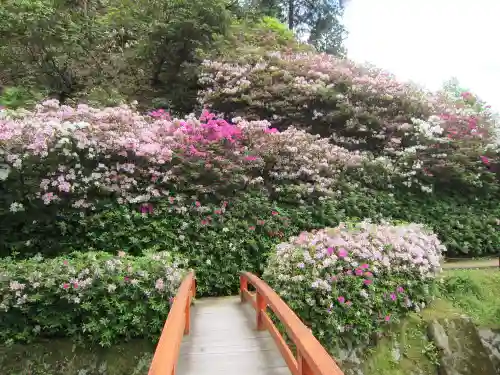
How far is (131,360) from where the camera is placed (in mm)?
4465

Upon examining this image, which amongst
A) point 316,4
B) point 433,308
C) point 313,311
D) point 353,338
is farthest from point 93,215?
point 316,4

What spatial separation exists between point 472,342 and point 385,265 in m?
1.44

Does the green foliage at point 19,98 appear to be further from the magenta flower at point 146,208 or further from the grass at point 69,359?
the grass at point 69,359

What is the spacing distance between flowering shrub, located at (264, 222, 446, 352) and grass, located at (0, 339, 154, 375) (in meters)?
1.81

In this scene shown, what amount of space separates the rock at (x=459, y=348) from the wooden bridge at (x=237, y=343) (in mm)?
2002

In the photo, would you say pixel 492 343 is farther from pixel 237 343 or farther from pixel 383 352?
pixel 237 343

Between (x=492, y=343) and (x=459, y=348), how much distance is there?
2.08 ft

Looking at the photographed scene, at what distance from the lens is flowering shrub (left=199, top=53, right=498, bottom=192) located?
8898mm

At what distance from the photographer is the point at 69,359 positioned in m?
4.34

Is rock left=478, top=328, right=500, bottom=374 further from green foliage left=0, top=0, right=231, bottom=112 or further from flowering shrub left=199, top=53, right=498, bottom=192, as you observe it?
green foliage left=0, top=0, right=231, bottom=112

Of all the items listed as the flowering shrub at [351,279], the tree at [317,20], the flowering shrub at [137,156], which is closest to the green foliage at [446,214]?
the flowering shrub at [137,156]

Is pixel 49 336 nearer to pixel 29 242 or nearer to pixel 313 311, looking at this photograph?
pixel 29 242

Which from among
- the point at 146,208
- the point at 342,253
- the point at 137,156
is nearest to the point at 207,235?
the point at 146,208

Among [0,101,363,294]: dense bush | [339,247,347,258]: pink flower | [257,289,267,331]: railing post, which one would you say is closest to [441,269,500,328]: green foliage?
[339,247,347,258]: pink flower
